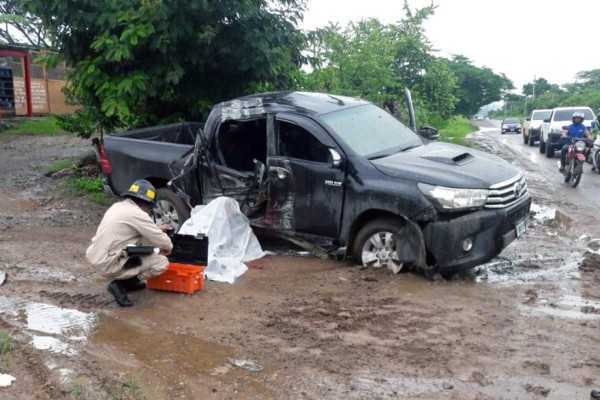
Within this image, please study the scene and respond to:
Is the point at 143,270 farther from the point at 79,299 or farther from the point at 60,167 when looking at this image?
the point at 60,167

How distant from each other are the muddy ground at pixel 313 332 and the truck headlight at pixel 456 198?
804 mm

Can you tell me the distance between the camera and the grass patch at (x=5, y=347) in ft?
14.6

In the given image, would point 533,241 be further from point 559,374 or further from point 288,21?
point 288,21

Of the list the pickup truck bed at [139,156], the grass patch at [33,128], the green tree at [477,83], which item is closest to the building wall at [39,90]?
the grass patch at [33,128]

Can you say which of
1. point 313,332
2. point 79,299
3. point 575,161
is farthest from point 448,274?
point 575,161

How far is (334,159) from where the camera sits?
668 cm

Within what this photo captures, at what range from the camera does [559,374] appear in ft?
14.2

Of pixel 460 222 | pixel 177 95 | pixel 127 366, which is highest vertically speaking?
pixel 177 95

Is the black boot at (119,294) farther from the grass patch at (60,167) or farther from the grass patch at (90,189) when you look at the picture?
the grass patch at (60,167)

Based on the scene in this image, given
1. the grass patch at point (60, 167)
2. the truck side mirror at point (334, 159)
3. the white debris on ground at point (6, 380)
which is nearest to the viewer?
the white debris on ground at point (6, 380)

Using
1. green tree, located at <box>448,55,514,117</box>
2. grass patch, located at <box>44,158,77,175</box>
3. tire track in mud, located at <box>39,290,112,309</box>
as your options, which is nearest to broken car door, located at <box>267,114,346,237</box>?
tire track in mud, located at <box>39,290,112,309</box>

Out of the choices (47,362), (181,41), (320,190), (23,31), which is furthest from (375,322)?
(23,31)

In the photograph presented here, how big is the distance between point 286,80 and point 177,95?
6.42 ft

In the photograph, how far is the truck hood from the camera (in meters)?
6.07
